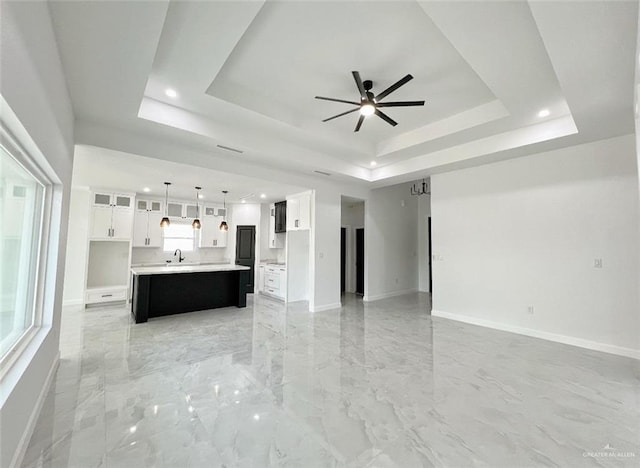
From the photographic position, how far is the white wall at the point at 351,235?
26.8 feet

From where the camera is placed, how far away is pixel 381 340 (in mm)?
3953

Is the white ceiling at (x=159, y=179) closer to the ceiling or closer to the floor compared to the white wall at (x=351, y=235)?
→ closer to the ceiling

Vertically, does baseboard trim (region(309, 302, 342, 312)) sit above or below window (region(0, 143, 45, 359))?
below

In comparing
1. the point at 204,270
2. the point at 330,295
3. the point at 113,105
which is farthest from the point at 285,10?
the point at 330,295

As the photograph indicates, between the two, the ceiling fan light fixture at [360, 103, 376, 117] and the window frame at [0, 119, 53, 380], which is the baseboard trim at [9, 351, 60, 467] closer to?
the window frame at [0, 119, 53, 380]

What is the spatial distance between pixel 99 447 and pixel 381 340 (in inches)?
125

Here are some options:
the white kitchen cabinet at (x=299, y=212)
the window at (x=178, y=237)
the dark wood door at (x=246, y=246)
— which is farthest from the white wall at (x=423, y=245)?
the window at (x=178, y=237)

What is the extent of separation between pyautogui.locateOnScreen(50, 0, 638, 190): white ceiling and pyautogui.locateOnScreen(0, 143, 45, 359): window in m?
1.01

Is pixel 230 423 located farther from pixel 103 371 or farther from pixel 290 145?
pixel 290 145

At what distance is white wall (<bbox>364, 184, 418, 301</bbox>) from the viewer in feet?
22.3

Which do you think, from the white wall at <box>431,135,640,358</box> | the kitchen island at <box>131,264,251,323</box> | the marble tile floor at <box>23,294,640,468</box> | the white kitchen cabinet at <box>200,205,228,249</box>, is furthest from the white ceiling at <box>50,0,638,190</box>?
the white kitchen cabinet at <box>200,205,228,249</box>

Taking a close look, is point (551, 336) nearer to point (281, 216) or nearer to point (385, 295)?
point (385, 295)

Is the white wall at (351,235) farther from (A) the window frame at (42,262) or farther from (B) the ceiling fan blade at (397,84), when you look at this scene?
(A) the window frame at (42,262)

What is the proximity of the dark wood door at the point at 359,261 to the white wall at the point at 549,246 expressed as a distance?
2.74m
